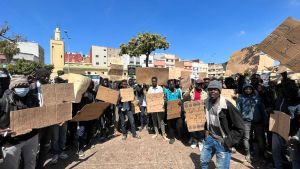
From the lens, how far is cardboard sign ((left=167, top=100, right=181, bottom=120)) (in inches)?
316

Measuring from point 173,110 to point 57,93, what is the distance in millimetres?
3764

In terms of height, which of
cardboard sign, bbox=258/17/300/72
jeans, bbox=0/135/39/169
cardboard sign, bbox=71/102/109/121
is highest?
cardboard sign, bbox=258/17/300/72

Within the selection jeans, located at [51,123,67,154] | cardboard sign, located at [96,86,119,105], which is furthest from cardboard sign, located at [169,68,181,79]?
jeans, located at [51,123,67,154]

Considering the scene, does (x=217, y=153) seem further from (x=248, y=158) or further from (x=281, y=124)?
(x=248, y=158)

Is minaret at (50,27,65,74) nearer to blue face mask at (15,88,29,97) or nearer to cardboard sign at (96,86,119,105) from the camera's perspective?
cardboard sign at (96,86,119,105)

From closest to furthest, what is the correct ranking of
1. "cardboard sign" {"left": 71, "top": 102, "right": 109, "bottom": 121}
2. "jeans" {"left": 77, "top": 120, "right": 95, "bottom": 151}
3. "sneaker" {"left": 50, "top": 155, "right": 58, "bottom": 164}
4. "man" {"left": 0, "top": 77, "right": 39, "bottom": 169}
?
1. "man" {"left": 0, "top": 77, "right": 39, "bottom": 169}
2. "sneaker" {"left": 50, "top": 155, "right": 58, "bottom": 164}
3. "cardboard sign" {"left": 71, "top": 102, "right": 109, "bottom": 121}
4. "jeans" {"left": 77, "top": 120, "right": 95, "bottom": 151}

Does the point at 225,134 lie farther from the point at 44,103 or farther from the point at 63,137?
the point at 63,137

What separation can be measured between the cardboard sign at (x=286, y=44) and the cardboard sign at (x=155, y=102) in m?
4.15

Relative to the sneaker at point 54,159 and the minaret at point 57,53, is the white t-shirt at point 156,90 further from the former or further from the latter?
the minaret at point 57,53

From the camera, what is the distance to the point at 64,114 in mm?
5262

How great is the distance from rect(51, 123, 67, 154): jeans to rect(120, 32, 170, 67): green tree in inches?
1505

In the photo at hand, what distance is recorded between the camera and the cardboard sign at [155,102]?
331 inches

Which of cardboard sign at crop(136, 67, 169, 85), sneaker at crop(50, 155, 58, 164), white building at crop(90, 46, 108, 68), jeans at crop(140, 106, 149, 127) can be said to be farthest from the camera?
white building at crop(90, 46, 108, 68)

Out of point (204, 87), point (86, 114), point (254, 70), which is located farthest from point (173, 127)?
point (254, 70)
